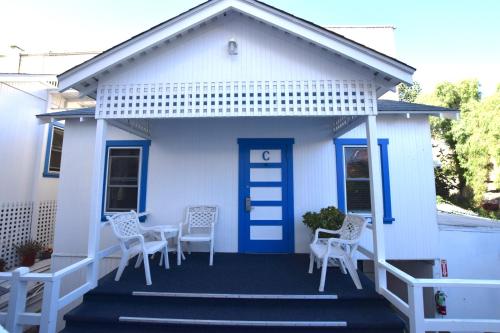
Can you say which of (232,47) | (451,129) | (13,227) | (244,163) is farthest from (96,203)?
(451,129)

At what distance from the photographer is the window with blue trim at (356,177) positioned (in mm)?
5102

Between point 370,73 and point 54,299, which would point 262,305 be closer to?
point 54,299

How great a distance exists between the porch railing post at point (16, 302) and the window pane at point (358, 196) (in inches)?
203

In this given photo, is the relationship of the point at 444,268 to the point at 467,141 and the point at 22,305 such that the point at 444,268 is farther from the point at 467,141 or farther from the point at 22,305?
the point at 467,141

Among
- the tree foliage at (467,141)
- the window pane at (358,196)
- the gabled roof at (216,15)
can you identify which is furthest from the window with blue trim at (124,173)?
the tree foliage at (467,141)

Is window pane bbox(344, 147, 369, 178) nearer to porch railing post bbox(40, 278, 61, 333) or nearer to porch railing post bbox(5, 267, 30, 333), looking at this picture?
porch railing post bbox(40, 278, 61, 333)

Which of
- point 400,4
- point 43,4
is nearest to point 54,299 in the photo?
point 43,4

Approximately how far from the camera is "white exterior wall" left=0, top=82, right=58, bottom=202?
21.7ft

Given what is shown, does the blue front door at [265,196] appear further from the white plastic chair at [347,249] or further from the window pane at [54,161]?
the window pane at [54,161]

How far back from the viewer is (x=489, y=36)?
14375 millimetres

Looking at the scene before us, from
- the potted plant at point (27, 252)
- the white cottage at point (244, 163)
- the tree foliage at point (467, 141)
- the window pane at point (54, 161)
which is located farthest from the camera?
the tree foliage at point (467, 141)

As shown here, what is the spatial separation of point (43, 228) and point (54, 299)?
20.8 feet

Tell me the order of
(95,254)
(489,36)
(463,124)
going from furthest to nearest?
(489,36)
(463,124)
(95,254)

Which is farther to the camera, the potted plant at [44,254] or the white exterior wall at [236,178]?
the potted plant at [44,254]
